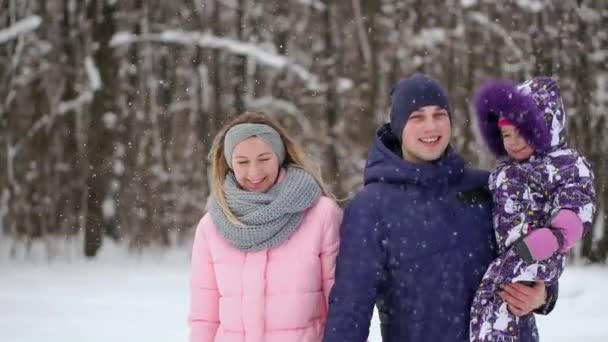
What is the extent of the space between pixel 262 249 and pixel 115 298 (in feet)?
13.1

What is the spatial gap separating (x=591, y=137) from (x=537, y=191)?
4852mm

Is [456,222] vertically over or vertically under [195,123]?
under

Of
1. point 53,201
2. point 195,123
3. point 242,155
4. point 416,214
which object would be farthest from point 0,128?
point 416,214

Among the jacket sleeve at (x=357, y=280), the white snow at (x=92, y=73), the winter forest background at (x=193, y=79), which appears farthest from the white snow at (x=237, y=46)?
the jacket sleeve at (x=357, y=280)

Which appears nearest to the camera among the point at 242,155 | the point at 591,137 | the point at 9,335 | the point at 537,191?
the point at 537,191

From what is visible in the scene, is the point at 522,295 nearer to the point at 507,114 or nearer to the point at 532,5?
the point at 507,114

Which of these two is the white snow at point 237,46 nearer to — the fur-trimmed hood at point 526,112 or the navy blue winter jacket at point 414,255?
the fur-trimmed hood at point 526,112

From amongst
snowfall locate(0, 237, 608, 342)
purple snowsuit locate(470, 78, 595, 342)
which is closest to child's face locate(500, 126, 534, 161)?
purple snowsuit locate(470, 78, 595, 342)

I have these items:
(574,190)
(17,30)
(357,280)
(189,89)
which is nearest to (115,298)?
(189,89)

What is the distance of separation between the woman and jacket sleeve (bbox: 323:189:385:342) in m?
0.13

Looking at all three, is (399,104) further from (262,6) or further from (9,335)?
(262,6)

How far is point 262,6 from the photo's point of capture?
23.0 ft

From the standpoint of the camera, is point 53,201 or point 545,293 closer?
point 545,293

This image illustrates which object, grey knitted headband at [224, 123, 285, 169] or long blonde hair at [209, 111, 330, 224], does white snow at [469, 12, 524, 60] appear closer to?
long blonde hair at [209, 111, 330, 224]
